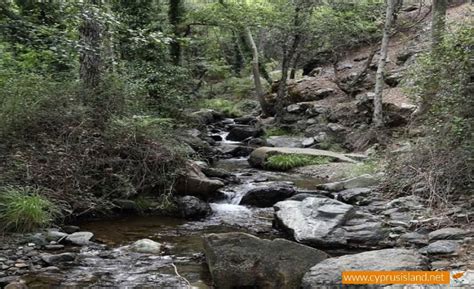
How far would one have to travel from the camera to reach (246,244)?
5086 mm

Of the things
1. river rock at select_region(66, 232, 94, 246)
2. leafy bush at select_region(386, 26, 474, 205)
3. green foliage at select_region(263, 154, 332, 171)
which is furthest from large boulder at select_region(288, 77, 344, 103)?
river rock at select_region(66, 232, 94, 246)

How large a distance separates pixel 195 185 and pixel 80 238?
2.97 metres

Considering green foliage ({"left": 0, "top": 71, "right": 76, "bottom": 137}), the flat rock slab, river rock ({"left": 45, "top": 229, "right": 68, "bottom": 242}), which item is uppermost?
green foliage ({"left": 0, "top": 71, "right": 76, "bottom": 137})

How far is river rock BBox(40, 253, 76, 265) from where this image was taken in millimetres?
5215

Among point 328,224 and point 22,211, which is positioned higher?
point 22,211

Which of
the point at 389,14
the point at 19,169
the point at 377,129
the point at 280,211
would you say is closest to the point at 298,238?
the point at 280,211

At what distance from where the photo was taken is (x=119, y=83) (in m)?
8.81

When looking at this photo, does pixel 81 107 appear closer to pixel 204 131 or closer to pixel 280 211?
pixel 280 211

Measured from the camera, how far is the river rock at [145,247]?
231 inches

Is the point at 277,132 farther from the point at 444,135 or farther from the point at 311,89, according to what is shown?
the point at 444,135

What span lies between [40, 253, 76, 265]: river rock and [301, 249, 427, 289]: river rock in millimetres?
2901

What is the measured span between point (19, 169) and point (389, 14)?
11.0 m

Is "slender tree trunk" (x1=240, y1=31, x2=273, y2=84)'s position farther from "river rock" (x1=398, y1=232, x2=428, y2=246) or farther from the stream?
"river rock" (x1=398, y1=232, x2=428, y2=246)

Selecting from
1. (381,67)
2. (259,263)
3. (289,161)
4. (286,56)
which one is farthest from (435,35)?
(259,263)
